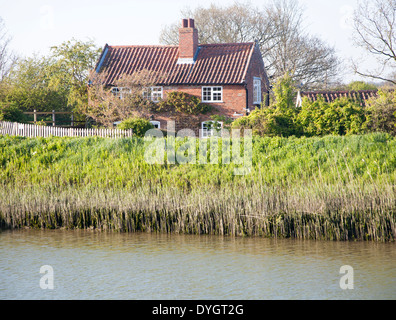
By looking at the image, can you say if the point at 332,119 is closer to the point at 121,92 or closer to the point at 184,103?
the point at 184,103

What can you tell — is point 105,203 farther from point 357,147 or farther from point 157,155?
point 357,147

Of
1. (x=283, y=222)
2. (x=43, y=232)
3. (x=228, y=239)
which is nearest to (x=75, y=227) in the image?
(x=43, y=232)

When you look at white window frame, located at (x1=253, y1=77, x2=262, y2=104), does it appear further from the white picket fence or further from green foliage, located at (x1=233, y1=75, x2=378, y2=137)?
the white picket fence

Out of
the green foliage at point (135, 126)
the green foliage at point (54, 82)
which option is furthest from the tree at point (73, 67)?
the green foliage at point (135, 126)

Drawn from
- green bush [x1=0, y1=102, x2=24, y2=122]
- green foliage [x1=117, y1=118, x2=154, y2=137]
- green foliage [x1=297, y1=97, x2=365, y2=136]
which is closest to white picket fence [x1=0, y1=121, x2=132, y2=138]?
green foliage [x1=117, y1=118, x2=154, y2=137]

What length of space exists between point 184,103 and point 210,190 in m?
17.1

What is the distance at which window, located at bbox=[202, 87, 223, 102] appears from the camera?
30.8 metres

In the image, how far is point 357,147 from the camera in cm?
1645

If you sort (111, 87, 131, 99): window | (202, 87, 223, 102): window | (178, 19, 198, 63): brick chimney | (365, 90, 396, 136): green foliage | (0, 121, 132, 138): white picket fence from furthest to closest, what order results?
(178, 19, 198, 63): brick chimney < (202, 87, 223, 102): window < (111, 87, 131, 99): window < (0, 121, 132, 138): white picket fence < (365, 90, 396, 136): green foliage

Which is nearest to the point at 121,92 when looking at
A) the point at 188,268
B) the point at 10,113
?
the point at 10,113

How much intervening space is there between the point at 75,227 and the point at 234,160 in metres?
5.40

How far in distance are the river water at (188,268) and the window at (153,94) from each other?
1828 centimetres

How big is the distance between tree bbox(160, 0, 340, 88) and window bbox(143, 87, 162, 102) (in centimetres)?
1513

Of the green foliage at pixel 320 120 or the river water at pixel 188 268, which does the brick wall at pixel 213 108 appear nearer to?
the green foliage at pixel 320 120
